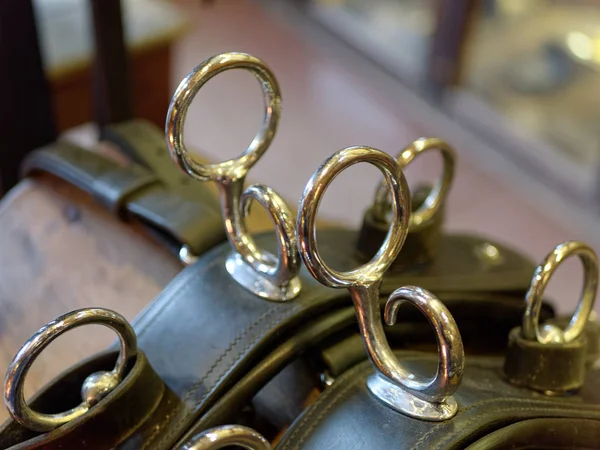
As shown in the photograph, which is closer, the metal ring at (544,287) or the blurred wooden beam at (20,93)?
the metal ring at (544,287)

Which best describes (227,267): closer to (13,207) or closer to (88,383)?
(88,383)

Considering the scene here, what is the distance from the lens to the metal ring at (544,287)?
1.22 ft

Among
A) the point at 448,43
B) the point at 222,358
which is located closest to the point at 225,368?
the point at 222,358

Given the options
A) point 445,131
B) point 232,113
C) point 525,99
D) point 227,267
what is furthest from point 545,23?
point 227,267

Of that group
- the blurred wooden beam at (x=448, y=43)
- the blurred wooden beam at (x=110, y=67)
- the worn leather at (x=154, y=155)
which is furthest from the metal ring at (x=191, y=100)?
the blurred wooden beam at (x=448, y=43)

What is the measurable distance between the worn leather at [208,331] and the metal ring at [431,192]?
0.14 ft

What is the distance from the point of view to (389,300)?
0.33 m

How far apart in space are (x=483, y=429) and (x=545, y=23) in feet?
5.56

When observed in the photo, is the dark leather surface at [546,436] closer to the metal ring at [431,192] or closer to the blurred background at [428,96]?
the metal ring at [431,192]

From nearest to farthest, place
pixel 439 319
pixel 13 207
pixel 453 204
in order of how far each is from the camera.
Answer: pixel 439 319, pixel 13 207, pixel 453 204

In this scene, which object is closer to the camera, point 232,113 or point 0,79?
point 0,79

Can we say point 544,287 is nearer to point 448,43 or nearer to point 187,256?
point 187,256

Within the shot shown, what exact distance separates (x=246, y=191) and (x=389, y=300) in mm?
101

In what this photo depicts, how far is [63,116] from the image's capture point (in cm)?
88
